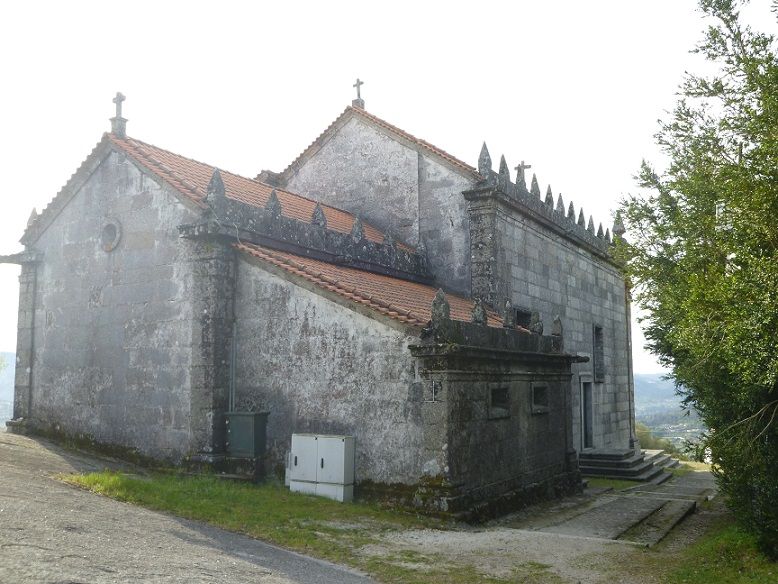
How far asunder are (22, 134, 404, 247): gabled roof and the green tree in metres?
8.90

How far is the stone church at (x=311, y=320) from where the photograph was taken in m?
13.2

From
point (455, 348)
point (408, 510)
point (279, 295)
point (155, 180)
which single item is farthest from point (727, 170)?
point (155, 180)

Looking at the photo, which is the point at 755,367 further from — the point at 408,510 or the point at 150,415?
the point at 150,415

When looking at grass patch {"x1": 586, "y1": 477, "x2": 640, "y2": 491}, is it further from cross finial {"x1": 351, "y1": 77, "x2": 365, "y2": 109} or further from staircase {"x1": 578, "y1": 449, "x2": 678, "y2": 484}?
cross finial {"x1": 351, "y1": 77, "x2": 365, "y2": 109}

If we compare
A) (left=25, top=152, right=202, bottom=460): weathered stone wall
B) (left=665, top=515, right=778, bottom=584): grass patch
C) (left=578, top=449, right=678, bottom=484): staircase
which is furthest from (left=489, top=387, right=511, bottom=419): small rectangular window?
(left=578, top=449, right=678, bottom=484): staircase

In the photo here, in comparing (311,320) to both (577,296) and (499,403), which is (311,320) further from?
→ (577,296)

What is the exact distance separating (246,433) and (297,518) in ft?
10.6

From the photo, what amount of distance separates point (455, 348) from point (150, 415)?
7.26 m

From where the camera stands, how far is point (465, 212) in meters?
20.6

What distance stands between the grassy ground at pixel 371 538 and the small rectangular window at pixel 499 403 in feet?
9.53

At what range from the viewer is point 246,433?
1431 cm

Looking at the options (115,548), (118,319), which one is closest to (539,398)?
(118,319)

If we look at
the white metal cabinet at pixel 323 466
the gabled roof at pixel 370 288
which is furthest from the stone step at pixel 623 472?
the white metal cabinet at pixel 323 466

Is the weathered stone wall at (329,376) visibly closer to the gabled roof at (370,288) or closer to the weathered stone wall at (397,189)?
the gabled roof at (370,288)
